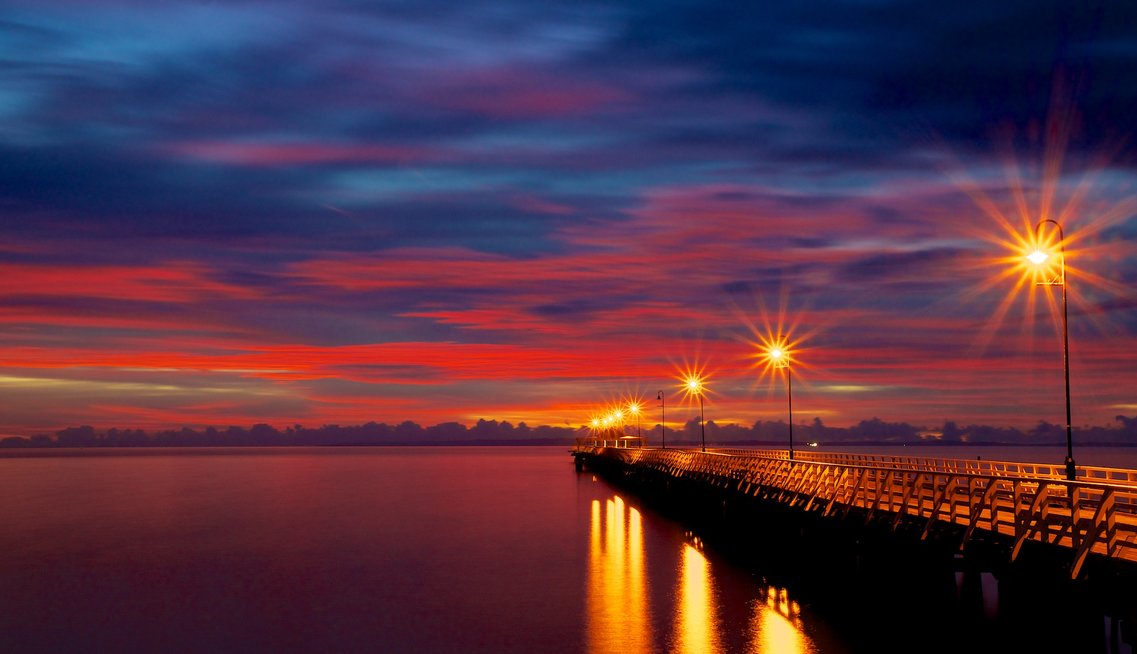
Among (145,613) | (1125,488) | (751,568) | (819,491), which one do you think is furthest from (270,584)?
(1125,488)

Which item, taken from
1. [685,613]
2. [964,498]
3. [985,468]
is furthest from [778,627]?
[985,468]

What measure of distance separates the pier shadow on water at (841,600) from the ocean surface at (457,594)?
0.10 meters

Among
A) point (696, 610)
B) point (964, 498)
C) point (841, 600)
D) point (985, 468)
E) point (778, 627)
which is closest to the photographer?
point (778, 627)

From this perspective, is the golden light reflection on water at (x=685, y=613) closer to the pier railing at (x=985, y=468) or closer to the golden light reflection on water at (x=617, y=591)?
the golden light reflection on water at (x=617, y=591)

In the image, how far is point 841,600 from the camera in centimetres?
2909

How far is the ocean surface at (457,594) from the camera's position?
82.2 ft

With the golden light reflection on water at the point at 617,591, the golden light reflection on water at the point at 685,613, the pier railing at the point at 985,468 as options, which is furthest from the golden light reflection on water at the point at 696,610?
the pier railing at the point at 985,468

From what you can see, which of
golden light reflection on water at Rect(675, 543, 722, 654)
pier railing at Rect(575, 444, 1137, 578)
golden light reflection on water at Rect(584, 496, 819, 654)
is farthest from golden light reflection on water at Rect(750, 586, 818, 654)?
pier railing at Rect(575, 444, 1137, 578)

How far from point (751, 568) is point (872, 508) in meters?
8.66

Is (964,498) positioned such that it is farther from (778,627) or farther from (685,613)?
(685,613)

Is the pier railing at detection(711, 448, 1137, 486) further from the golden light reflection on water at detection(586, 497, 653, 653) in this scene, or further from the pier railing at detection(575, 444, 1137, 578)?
the golden light reflection on water at detection(586, 497, 653, 653)

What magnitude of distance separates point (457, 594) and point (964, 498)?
56.0 ft

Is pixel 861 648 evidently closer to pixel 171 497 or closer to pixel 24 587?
pixel 24 587

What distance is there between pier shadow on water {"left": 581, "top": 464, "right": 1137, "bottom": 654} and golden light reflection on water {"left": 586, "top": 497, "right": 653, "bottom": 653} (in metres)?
0.08
